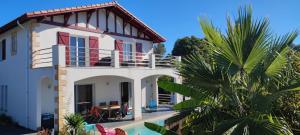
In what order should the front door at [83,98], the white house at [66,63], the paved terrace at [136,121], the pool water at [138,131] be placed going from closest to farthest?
the white house at [66,63] → the pool water at [138,131] → the paved terrace at [136,121] → the front door at [83,98]

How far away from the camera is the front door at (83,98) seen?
20125mm

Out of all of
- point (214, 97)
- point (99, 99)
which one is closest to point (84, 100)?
point (99, 99)

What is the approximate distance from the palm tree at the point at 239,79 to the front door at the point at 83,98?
15.1m

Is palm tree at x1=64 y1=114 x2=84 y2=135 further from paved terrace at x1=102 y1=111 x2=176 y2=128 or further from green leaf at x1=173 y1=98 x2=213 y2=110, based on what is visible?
green leaf at x1=173 y1=98 x2=213 y2=110

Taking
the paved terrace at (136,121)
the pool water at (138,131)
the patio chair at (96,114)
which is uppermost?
the patio chair at (96,114)

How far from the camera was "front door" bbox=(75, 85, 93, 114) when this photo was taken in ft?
66.0

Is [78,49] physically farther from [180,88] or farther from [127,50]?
[180,88]

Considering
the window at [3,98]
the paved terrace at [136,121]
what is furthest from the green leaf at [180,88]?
the window at [3,98]

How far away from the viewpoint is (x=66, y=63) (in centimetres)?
1780

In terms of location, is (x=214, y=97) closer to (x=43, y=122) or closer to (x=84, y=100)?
(x=43, y=122)

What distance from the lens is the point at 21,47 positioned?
60.2 ft

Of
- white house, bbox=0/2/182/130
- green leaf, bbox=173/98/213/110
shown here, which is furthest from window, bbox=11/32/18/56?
green leaf, bbox=173/98/213/110

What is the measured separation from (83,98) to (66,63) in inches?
144

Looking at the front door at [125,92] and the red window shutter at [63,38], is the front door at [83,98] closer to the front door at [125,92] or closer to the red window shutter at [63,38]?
the red window shutter at [63,38]
